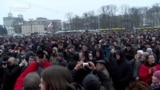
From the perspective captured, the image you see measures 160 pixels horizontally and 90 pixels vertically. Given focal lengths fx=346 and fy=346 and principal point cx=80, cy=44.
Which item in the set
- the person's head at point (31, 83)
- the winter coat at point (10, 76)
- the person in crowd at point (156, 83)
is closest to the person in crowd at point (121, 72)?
the winter coat at point (10, 76)

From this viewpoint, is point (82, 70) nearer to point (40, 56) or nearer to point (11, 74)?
point (40, 56)

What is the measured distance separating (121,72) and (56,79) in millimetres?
5821

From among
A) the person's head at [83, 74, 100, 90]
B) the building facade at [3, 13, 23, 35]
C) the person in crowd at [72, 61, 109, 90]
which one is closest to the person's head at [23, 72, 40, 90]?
the person's head at [83, 74, 100, 90]

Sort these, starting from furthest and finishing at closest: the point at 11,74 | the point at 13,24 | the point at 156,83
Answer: the point at 13,24 → the point at 11,74 → the point at 156,83

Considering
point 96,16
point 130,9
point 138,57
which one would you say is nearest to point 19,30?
point 96,16

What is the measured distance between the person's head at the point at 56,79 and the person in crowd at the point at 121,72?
565 centimetres

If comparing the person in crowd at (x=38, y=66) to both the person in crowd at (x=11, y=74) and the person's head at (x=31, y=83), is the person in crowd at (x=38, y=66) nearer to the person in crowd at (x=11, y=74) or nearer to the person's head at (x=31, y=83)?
the person in crowd at (x=11, y=74)

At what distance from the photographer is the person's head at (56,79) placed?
2.64 metres

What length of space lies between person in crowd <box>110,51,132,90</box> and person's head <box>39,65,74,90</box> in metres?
5.65

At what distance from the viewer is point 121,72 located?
834 cm

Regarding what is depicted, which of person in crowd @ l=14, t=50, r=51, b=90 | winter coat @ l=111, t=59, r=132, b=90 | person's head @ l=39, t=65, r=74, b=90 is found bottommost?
winter coat @ l=111, t=59, r=132, b=90

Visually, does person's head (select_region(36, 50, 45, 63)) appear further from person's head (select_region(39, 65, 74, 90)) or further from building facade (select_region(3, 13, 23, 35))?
building facade (select_region(3, 13, 23, 35))

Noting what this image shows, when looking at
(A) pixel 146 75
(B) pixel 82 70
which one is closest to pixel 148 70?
(A) pixel 146 75

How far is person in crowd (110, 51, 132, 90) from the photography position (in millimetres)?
8297
